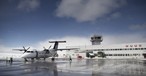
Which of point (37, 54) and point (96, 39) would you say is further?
point (96, 39)

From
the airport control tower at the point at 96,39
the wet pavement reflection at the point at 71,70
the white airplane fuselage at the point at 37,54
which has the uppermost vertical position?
the airport control tower at the point at 96,39

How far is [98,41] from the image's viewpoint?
12900cm

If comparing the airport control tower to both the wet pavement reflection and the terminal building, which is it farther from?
the wet pavement reflection

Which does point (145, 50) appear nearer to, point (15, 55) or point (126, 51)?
point (126, 51)

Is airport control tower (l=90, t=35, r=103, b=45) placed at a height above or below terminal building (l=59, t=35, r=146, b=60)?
above

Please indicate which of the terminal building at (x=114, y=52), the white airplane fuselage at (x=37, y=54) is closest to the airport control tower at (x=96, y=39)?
the terminal building at (x=114, y=52)

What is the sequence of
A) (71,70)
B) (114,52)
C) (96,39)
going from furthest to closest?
(96,39), (114,52), (71,70)

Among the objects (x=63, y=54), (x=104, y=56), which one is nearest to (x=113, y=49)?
(x=104, y=56)

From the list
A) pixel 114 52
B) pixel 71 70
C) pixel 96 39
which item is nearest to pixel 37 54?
pixel 71 70

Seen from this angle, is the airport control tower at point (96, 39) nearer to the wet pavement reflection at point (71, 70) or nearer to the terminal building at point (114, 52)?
the terminal building at point (114, 52)

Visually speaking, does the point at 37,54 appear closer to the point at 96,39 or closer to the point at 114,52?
the point at 114,52

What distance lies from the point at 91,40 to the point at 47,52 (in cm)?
7418

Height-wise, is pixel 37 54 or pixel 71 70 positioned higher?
pixel 37 54

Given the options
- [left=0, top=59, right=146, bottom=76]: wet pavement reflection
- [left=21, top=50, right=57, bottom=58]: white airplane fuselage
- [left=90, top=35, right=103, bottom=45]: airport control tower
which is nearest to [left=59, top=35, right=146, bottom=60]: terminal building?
[left=90, top=35, right=103, bottom=45]: airport control tower
